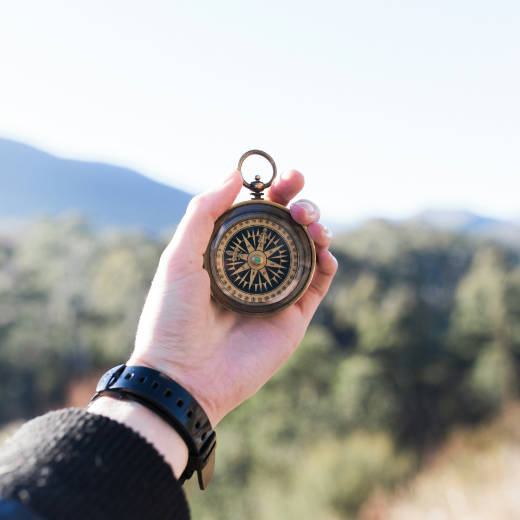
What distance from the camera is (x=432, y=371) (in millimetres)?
31406

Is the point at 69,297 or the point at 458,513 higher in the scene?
the point at 458,513

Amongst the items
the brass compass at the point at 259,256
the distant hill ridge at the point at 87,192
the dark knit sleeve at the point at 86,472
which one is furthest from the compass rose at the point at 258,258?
the distant hill ridge at the point at 87,192

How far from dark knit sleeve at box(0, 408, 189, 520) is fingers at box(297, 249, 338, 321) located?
184 cm

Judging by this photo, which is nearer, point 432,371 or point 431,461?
point 431,461

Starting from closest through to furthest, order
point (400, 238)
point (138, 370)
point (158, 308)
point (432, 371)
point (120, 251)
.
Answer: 1. point (138, 370)
2. point (158, 308)
3. point (432, 371)
4. point (120, 251)
5. point (400, 238)

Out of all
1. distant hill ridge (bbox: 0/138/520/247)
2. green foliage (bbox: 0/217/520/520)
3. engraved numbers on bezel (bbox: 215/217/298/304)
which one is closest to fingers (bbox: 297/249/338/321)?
engraved numbers on bezel (bbox: 215/217/298/304)

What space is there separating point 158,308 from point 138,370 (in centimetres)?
51

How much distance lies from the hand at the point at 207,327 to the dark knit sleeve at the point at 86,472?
28.7 inches

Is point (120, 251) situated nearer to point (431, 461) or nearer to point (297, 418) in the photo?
point (297, 418)

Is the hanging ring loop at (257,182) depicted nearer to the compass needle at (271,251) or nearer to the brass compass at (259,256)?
the brass compass at (259,256)

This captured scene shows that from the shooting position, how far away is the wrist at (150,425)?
7.34 feet

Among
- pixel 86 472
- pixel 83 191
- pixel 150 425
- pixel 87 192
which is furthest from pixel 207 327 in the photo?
pixel 83 191

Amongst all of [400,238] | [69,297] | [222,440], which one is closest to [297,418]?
[222,440]

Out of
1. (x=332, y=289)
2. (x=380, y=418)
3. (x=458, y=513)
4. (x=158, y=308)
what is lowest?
(x=380, y=418)
